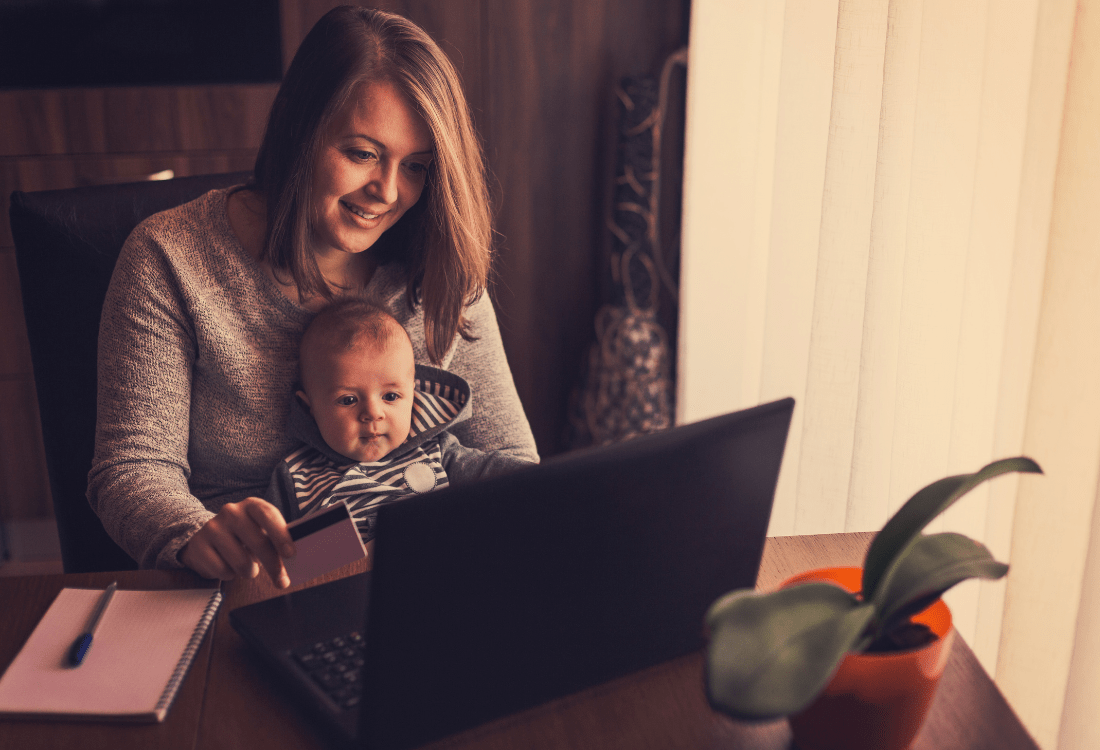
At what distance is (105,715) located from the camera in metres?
0.69

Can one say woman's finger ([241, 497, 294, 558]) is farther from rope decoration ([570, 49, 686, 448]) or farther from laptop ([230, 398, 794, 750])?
rope decoration ([570, 49, 686, 448])

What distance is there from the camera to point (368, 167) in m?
1.21

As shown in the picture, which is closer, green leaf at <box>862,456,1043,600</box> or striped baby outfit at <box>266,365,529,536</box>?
green leaf at <box>862,456,1043,600</box>

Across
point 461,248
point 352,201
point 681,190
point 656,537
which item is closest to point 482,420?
point 461,248

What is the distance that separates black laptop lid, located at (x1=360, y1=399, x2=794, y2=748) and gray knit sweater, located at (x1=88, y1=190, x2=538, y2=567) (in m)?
0.54

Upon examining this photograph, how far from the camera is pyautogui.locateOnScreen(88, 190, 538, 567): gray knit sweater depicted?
110cm

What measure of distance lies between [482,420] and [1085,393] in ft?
2.65

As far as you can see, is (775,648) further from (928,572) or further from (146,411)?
(146,411)

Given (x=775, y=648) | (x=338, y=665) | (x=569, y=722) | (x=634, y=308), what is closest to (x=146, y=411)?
(x=338, y=665)

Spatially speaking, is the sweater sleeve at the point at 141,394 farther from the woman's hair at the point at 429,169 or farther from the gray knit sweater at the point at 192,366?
the woman's hair at the point at 429,169

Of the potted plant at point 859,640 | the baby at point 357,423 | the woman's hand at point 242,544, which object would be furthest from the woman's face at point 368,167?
the potted plant at point 859,640

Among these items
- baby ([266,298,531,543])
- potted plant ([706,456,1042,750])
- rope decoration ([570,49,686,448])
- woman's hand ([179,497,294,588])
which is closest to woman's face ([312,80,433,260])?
baby ([266,298,531,543])

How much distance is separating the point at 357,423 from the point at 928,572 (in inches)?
30.0

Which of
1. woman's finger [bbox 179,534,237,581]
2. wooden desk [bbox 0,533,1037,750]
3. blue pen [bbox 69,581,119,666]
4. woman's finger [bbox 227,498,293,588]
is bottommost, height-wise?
wooden desk [bbox 0,533,1037,750]
